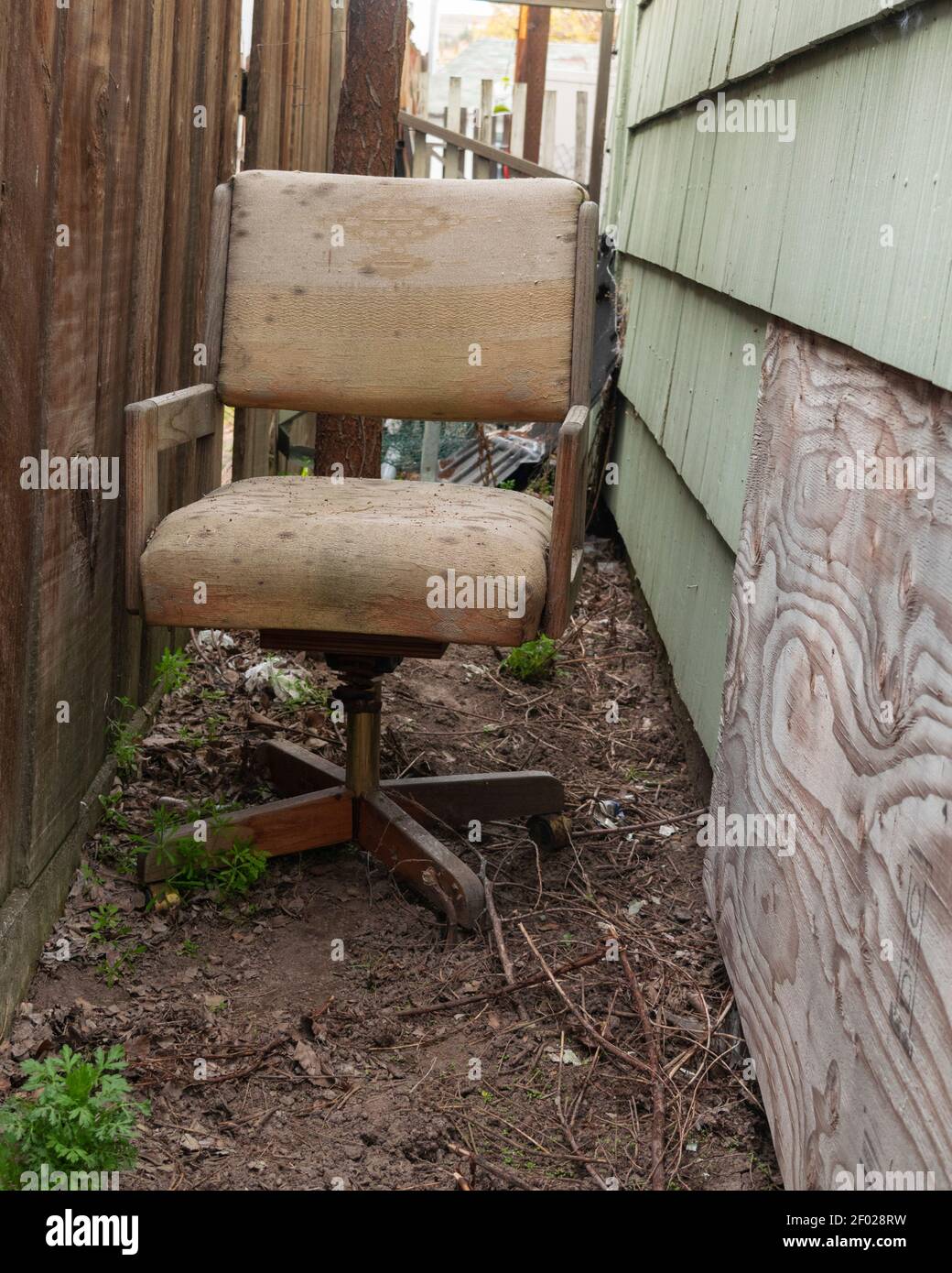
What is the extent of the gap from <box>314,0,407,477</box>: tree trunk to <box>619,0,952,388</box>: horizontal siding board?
3.44 feet

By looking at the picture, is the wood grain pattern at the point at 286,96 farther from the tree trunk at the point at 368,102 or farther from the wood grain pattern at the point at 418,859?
the wood grain pattern at the point at 418,859

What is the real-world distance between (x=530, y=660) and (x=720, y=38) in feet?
5.93

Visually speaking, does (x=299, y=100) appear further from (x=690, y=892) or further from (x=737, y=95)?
(x=690, y=892)

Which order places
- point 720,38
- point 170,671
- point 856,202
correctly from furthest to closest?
point 720,38, point 170,671, point 856,202

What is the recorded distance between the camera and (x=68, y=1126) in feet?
5.64

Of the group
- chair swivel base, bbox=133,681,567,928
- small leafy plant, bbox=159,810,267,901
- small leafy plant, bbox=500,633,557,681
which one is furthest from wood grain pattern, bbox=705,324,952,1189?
small leafy plant, bbox=500,633,557,681

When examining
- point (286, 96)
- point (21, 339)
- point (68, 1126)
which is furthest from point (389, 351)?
point (286, 96)

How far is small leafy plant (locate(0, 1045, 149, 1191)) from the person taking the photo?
1.69 m

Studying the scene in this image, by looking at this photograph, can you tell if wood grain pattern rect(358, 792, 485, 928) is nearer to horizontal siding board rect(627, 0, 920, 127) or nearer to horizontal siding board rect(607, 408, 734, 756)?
horizontal siding board rect(607, 408, 734, 756)

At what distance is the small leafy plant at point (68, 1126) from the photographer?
1.69m

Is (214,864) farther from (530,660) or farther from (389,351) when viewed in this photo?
(530,660)

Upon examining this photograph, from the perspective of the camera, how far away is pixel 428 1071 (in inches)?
82.6

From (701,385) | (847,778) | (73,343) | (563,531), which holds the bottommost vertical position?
(847,778)
